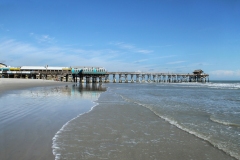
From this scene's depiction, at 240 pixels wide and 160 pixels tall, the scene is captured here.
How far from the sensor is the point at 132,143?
4480 mm

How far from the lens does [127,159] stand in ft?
11.7

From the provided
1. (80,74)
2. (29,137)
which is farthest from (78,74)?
(29,137)

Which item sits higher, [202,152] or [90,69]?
[90,69]

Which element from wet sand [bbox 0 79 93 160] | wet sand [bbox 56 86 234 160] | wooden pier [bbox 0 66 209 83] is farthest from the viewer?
wooden pier [bbox 0 66 209 83]

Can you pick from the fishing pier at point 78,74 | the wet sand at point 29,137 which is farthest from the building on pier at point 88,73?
the wet sand at point 29,137

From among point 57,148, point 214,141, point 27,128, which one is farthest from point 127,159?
point 27,128

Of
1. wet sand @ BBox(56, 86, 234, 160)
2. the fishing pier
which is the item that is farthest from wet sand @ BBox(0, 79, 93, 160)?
the fishing pier

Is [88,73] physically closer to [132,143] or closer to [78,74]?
[78,74]

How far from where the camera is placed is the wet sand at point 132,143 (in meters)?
3.78

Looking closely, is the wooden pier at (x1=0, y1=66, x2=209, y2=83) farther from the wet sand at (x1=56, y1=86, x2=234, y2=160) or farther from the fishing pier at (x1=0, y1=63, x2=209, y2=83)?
the wet sand at (x1=56, y1=86, x2=234, y2=160)

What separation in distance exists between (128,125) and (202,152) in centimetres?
263

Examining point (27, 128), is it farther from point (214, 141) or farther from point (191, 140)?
point (214, 141)

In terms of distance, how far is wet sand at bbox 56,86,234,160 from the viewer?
149 inches

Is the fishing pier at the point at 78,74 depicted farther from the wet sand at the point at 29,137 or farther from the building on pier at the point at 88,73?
the wet sand at the point at 29,137
